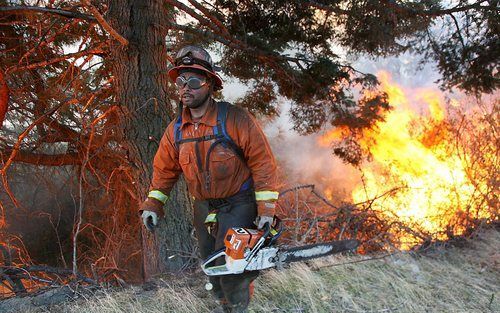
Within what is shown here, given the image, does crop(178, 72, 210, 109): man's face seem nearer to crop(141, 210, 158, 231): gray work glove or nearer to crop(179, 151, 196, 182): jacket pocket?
crop(179, 151, 196, 182): jacket pocket

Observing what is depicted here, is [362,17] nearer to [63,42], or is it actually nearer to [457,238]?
[457,238]

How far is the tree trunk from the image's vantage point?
461 centimetres

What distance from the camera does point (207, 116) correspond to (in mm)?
2971

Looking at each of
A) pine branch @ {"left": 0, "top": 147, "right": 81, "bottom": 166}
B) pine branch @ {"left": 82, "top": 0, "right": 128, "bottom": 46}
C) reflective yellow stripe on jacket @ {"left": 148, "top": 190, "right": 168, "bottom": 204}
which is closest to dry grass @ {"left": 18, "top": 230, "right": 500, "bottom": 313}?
reflective yellow stripe on jacket @ {"left": 148, "top": 190, "right": 168, "bottom": 204}

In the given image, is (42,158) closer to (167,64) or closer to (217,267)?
(167,64)

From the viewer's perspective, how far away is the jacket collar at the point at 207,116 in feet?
9.66

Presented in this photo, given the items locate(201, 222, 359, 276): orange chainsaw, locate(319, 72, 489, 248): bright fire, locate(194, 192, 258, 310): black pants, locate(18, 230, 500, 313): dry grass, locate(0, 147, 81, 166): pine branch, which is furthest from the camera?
locate(0, 147, 81, 166): pine branch

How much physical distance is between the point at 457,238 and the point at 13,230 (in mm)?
11630

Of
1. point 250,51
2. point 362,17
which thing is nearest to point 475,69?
point 362,17

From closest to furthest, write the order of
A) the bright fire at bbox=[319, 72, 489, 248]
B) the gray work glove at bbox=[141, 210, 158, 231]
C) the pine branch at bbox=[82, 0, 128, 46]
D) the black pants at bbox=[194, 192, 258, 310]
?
the black pants at bbox=[194, 192, 258, 310] → the gray work glove at bbox=[141, 210, 158, 231] → the pine branch at bbox=[82, 0, 128, 46] → the bright fire at bbox=[319, 72, 489, 248]

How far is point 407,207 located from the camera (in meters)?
8.28

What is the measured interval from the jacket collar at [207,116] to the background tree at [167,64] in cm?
175

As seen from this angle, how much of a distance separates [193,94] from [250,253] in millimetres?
1228

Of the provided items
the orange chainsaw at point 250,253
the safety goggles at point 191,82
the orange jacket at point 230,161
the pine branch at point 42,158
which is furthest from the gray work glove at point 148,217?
the pine branch at point 42,158
